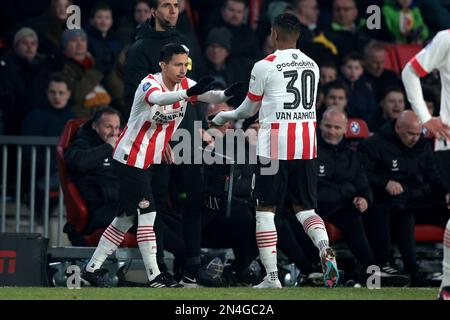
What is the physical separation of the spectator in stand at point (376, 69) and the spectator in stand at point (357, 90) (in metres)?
0.32

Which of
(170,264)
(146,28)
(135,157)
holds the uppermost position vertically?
(146,28)

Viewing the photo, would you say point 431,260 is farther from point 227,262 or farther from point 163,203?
point 163,203

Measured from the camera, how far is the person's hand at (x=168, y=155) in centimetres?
1112

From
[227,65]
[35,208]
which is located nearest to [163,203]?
[35,208]

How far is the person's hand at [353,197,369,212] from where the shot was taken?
12.8m

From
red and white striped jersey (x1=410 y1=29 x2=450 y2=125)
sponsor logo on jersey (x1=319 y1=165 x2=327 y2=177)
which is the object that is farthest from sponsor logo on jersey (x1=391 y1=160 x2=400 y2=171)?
red and white striped jersey (x1=410 y1=29 x2=450 y2=125)

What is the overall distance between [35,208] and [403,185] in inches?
140

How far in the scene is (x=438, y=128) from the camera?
904cm

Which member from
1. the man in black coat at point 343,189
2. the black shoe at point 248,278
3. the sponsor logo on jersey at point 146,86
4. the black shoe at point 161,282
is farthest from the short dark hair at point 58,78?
the black shoe at point 161,282

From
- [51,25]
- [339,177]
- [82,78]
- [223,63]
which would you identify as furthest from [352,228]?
[51,25]

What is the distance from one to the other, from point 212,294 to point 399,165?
3947 millimetres

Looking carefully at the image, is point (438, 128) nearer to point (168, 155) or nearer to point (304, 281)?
point (168, 155)

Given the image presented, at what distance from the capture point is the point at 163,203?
38.8ft

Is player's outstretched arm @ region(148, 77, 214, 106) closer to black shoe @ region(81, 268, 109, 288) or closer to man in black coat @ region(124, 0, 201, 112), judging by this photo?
man in black coat @ region(124, 0, 201, 112)
